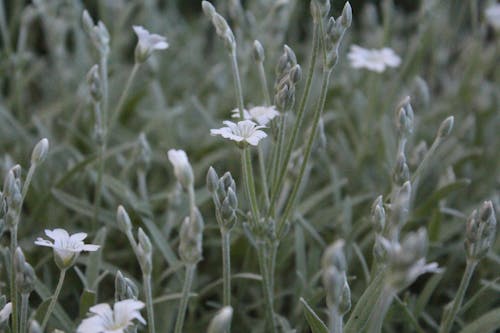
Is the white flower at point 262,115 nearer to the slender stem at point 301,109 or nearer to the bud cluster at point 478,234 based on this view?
the slender stem at point 301,109

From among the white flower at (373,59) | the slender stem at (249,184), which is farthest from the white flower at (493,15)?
the slender stem at (249,184)

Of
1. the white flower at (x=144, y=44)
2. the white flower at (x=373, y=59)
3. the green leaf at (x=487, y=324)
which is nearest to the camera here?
the green leaf at (x=487, y=324)

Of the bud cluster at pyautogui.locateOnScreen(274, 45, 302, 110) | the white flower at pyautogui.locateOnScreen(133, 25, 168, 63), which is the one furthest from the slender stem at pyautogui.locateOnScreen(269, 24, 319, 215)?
the white flower at pyautogui.locateOnScreen(133, 25, 168, 63)

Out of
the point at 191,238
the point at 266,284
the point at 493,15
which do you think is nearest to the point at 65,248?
the point at 191,238

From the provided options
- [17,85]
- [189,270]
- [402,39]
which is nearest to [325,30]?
[189,270]

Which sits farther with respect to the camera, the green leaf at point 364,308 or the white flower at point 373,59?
the white flower at point 373,59

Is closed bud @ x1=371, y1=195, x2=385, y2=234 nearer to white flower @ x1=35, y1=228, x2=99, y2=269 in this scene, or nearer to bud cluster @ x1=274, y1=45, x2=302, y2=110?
bud cluster @ x1=274, y1=45, x2=302, y2=110

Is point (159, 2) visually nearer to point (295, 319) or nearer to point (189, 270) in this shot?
point (295, 319)
